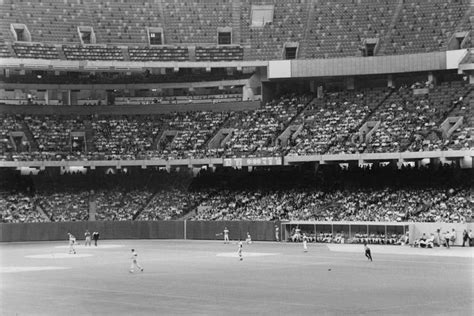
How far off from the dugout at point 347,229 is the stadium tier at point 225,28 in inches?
798

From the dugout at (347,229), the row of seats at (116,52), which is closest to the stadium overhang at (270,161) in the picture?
the dugout at (347,229)

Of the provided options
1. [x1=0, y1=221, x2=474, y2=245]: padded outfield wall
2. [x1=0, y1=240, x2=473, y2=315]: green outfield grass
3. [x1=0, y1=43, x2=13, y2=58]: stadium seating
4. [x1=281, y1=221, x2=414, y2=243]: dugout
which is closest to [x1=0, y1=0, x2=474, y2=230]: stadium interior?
[x1=0, y1=43, x2=13, y2=58]: stadium seating

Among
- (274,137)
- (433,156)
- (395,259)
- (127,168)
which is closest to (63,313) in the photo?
(395,259)

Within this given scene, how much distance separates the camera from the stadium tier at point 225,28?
8175 cm

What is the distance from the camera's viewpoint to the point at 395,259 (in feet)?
167

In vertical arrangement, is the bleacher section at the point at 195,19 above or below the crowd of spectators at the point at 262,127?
above

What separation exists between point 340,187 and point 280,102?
49.5ft

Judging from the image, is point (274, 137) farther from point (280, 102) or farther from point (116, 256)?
point (116, 256)

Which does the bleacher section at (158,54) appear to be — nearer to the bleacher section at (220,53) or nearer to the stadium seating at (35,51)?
the bleacher section at (220,53)

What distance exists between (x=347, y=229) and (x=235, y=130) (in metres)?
20.3

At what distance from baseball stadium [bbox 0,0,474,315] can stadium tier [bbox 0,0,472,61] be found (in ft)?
0.58

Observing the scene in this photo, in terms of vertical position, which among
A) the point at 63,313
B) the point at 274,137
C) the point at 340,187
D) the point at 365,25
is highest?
the point at 365,25

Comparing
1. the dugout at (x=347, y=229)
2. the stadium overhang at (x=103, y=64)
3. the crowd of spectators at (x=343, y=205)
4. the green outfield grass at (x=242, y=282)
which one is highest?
the stadium overhang at (x=103, y=64)

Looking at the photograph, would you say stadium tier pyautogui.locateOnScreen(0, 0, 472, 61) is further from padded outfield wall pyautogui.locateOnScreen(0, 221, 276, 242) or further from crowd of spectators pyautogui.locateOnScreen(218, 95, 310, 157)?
padded outfield wall pyautogui.locateOnScreen(0, 221, 276, 242)
